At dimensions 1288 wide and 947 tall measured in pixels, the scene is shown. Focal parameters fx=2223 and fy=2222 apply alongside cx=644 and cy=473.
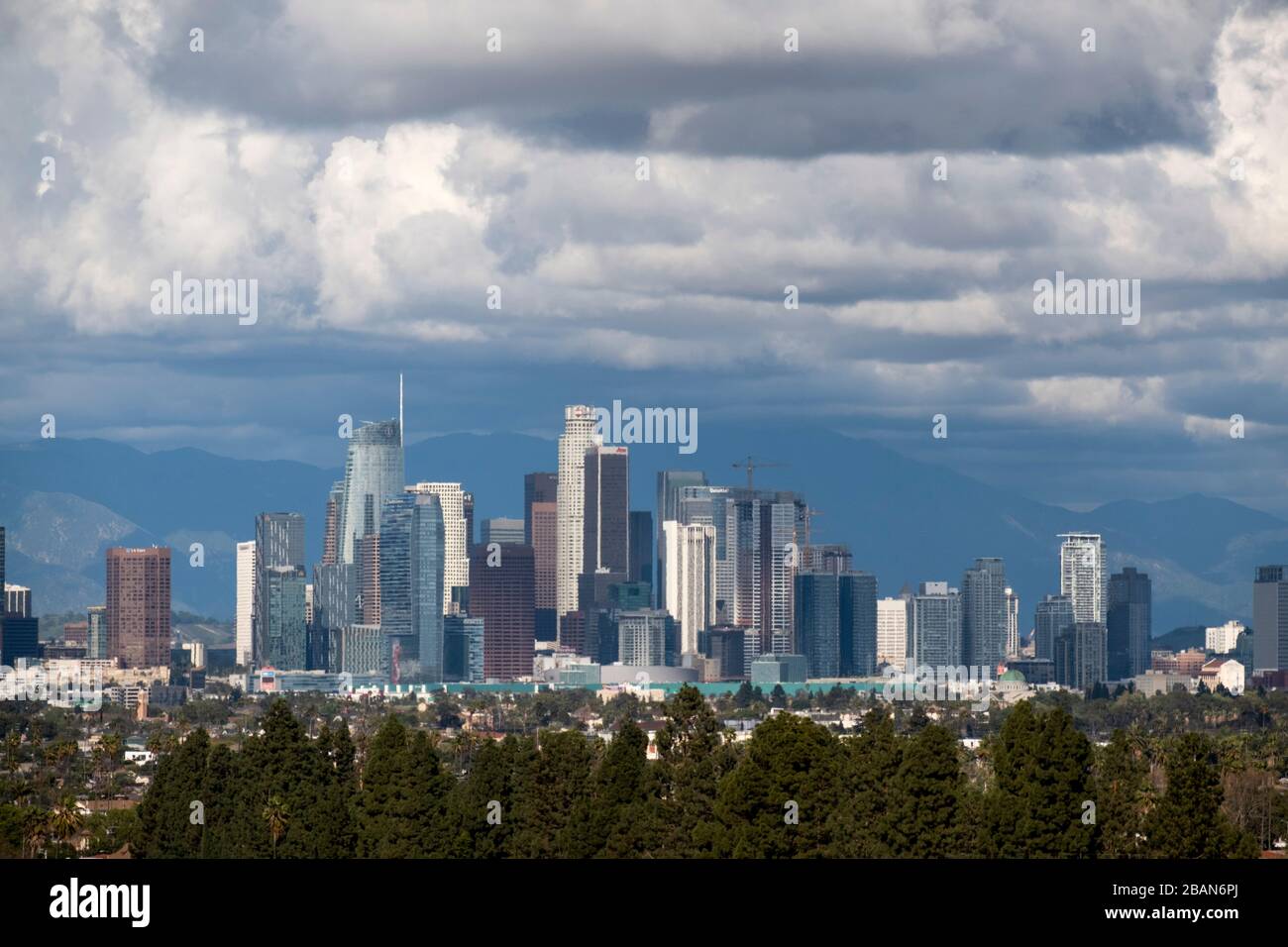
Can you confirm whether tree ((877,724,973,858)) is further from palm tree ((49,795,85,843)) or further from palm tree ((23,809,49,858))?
palm tree ((49,795,85,843))

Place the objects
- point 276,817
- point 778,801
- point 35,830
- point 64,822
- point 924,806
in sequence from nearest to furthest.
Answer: point 778,801
point 924,806
point 276,817
point 35,830
point 64,822

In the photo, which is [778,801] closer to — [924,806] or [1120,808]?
[924,806]

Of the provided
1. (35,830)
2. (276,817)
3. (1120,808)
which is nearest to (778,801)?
(1120,808)

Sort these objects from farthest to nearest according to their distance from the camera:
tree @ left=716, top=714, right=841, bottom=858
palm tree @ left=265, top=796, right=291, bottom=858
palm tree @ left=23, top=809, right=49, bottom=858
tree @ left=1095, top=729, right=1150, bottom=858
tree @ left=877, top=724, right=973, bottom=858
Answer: palm tree @ left=23, top=809, right=49, bottom=858, palm tree @ left=265, top=796, right=291, bottom=858, tree @ left=1095, top=729, right=1150, bottom=858, tree @ left=877, top=724, right=973, bottom=858, tree @ left=716, top=714, right=841, bottom=858

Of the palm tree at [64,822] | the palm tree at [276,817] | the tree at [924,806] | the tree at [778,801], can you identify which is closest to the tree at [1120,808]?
the tree at [924,806]

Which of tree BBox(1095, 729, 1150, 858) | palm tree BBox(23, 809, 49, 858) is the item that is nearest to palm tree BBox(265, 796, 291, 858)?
palm tree BBox(23, 809, 49, 858)

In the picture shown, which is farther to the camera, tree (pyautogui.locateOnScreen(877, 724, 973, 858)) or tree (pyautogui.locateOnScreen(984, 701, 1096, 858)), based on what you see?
tree (pyautogui.locateOnScreen(984, 701, 1096, 858))
